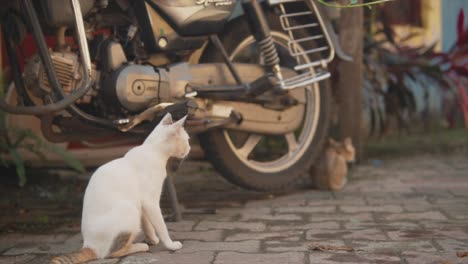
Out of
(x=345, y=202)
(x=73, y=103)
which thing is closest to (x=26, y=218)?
(x=73, y=103)

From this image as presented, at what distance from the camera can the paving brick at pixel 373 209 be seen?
4438 millimetres

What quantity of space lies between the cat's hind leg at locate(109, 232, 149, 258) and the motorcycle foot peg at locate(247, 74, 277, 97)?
61.6 inches

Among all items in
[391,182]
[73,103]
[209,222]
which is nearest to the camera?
[73,103]

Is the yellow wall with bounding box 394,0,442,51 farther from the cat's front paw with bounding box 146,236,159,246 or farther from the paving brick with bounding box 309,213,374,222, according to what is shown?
the cat's front paw with bounding box 146,236,159,246

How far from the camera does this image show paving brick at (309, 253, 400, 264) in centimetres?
321

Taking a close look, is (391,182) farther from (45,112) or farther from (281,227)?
(45,112)

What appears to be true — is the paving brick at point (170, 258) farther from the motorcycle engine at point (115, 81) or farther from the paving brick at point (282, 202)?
the paving brick at point (282, 202)

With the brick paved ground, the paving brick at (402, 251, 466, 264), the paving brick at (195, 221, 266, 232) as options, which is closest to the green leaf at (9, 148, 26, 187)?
the brick paved ground

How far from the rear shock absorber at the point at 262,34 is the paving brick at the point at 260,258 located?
162cm

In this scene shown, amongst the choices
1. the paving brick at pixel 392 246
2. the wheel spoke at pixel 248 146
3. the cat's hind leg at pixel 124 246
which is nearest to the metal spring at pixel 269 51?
the wheel spoke at pixel 248 146

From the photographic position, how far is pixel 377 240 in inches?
143

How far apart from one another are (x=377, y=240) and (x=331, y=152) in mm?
1855

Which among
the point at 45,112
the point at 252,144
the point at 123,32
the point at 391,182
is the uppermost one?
the point at 123,32

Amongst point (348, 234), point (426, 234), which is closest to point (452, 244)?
point (426, 234)
